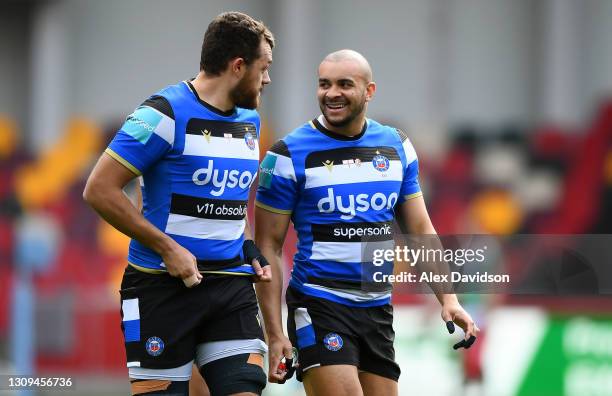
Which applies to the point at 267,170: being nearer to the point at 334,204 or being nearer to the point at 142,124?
the point at 334,204

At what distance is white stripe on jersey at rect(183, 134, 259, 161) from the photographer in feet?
16.9

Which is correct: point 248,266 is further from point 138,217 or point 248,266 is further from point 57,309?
point 57,309

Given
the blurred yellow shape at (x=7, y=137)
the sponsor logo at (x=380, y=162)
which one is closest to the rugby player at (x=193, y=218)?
the sponsor logo at (x=380, y=162)

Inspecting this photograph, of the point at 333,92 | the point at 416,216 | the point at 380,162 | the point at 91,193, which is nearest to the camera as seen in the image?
the point at 91,193

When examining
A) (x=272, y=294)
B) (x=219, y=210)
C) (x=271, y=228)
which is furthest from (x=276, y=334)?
(x=219, y=210)

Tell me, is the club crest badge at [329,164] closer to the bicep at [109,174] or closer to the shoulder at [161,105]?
the shoulder at [161,105]

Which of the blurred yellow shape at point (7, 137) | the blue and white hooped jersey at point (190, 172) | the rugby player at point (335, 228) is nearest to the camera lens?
the blue and white hooped jersey at point (190, 172)

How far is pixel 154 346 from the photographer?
5.11 metres

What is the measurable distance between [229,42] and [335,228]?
1.05 m

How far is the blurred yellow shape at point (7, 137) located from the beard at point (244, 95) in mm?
13936

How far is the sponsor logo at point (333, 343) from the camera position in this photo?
5.52m

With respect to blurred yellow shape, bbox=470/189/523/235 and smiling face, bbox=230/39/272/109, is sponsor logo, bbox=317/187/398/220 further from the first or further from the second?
blurred yellow shape, bbox=470/189/523/235

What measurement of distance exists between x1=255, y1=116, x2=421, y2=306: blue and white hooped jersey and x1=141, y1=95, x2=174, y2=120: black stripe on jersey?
2.51 feet

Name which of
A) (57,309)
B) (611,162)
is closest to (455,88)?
(611,162)
